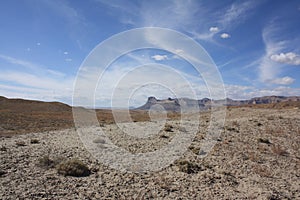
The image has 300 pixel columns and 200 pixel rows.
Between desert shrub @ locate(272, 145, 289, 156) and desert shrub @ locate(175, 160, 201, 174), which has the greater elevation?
desert shrub @ locate(272, 145, 289, 156)

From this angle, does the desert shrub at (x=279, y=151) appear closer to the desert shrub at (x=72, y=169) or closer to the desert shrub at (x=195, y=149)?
the desert shrub at (x=195, y=149)

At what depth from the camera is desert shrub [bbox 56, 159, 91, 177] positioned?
11.2 m

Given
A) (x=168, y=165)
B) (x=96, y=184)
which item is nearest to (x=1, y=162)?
(x=96, y=184)

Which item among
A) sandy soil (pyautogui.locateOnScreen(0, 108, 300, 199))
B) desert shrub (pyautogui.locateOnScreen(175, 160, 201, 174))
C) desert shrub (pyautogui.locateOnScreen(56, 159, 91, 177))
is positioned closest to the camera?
sandy soil (pyautogui.locateOnScreen(0, 108, 300, 199))

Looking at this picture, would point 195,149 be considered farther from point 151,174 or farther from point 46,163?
point 46,163

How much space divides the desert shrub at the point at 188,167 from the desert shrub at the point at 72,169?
451 centimetres

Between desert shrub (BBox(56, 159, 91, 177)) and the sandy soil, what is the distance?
270 millimetres

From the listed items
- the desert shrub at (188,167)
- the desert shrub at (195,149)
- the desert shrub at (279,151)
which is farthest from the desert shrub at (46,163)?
the desert shrub at (279,151)

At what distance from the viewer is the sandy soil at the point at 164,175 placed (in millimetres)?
9750

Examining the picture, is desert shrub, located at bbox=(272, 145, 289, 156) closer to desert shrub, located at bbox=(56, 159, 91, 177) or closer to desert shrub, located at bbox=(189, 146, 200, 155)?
desert shrub, located at bbox=(189, 146, 200, 155)

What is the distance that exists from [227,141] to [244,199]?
10.5 meters

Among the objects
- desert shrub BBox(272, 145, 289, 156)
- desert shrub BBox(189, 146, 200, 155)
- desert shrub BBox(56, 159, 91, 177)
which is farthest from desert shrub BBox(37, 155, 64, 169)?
desert shrub BBox(272, 145, 289, 156)

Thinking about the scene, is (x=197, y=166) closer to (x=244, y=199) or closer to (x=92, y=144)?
(x=244, y=199)

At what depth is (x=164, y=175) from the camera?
12.3 meters
